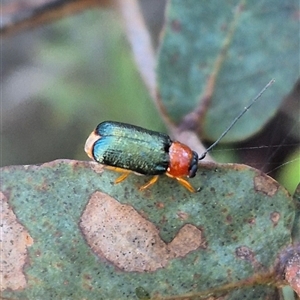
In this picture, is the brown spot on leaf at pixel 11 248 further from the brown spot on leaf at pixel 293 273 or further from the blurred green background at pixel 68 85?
the blurred green background at pixel 68 85

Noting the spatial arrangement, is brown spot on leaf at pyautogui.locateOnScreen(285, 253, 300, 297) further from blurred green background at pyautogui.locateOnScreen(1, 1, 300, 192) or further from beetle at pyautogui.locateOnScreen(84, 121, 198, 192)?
blurred green background at pyautogui.locateOnScreen(1, 1, 300, 192)

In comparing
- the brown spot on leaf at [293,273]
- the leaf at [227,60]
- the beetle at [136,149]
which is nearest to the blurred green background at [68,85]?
the leaf at [227,60]

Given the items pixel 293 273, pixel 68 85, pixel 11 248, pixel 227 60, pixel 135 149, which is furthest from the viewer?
pixel 68 85

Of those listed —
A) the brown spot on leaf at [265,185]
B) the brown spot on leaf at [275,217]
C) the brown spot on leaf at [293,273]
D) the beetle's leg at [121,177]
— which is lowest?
the brown spot on leaf at [293,273]

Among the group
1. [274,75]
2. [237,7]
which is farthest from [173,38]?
[274,75]

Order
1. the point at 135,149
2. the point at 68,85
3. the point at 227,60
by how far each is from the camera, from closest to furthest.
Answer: the point at 135,149 → the point at 227,60 → the point at 68,85

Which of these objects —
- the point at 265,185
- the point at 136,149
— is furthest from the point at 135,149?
the point at 265,185

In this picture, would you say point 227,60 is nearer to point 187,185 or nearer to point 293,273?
point 187,185
